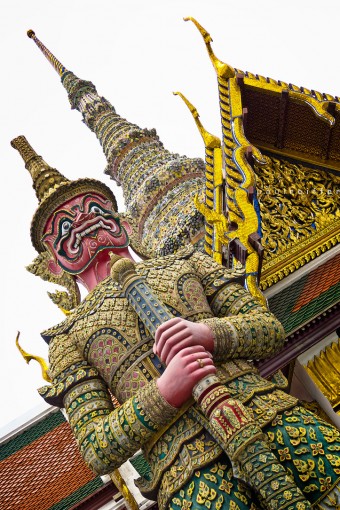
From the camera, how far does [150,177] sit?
895cm

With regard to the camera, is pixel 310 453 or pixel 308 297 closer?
pixel 310 453

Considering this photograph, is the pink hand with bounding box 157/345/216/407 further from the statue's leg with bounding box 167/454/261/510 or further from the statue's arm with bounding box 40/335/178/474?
the statue's leg with bounding box 167/454/261/510

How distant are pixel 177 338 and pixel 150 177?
19.8 ft

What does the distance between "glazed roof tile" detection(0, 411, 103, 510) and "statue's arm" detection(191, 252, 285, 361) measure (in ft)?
6.99

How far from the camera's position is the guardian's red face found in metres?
3.99

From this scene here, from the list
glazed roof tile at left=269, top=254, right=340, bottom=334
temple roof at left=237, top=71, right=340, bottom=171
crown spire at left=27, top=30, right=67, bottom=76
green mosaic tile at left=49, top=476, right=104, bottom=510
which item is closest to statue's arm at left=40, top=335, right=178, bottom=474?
glazed roof tile at left=269, top=254, right=340, bottom=334

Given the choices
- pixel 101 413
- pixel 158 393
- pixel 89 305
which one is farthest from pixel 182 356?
pixel 89 305

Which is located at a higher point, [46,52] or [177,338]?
[46,52]

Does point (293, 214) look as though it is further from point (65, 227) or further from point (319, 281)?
point (65, 227)

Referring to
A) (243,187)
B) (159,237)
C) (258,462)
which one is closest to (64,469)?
(243,187)

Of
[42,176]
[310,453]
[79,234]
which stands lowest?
[310,453]

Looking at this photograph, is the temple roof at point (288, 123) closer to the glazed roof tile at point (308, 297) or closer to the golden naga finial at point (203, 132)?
the golden naga finial at point (203, 132)

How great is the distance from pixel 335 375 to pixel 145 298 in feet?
5.15

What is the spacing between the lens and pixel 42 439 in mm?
5742
